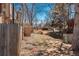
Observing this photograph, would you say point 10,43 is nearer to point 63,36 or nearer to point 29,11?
point 29,11

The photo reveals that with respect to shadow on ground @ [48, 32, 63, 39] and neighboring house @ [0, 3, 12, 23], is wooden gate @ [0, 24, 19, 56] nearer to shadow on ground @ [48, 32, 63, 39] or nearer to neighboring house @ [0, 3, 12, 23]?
neighboring house @ [0, 3, 12, 23]

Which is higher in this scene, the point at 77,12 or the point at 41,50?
the point at 77,12

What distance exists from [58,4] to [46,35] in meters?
0.33

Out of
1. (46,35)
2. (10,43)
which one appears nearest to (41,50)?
(46,35)

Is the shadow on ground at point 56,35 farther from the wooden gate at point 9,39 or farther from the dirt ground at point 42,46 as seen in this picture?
the wooden gate at point 9,39

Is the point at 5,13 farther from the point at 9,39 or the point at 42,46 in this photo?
the point at 42,46

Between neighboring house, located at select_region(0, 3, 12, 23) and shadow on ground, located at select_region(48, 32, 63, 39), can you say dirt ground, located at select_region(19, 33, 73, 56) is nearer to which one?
shadow on ground, located at select_region(48, 32, 63, 39)

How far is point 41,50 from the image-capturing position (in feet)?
7.18

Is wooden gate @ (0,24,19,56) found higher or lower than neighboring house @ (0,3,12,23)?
lower

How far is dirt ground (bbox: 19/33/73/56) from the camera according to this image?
2.17 metres

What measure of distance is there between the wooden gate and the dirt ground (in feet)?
0.25

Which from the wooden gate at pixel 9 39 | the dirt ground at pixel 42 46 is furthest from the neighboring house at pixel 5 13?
the dirt ground at pixel 42 46

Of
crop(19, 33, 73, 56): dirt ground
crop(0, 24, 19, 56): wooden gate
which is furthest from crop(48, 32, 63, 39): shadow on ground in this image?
crop(0, 24, 19, 56): wooden gate

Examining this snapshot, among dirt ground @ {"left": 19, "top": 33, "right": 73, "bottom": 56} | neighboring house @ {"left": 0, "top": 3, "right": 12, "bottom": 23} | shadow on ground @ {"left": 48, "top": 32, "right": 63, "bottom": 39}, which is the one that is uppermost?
neighboring house @ {"left": 0, "top": 3, "right": 12, "bottom": 23}
